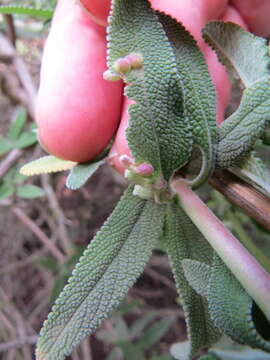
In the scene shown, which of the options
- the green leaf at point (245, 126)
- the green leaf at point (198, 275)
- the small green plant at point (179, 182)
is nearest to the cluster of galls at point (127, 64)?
the small green plant at point (179, 182)

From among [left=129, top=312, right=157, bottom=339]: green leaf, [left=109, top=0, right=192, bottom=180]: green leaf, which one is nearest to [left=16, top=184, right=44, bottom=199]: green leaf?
[left=129, top=312, right=157, bottom=339]: green leaf

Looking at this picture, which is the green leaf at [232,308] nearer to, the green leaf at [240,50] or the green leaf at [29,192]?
the green leaf at [240,50]

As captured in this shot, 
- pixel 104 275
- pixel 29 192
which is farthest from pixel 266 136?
pixel 29 192

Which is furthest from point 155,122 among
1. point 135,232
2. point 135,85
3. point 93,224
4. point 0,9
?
point 93,224

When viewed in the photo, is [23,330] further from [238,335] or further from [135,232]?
[238,335]

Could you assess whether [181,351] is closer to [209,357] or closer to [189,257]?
[209,357]

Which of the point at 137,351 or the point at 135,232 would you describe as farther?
the point at 137,351
